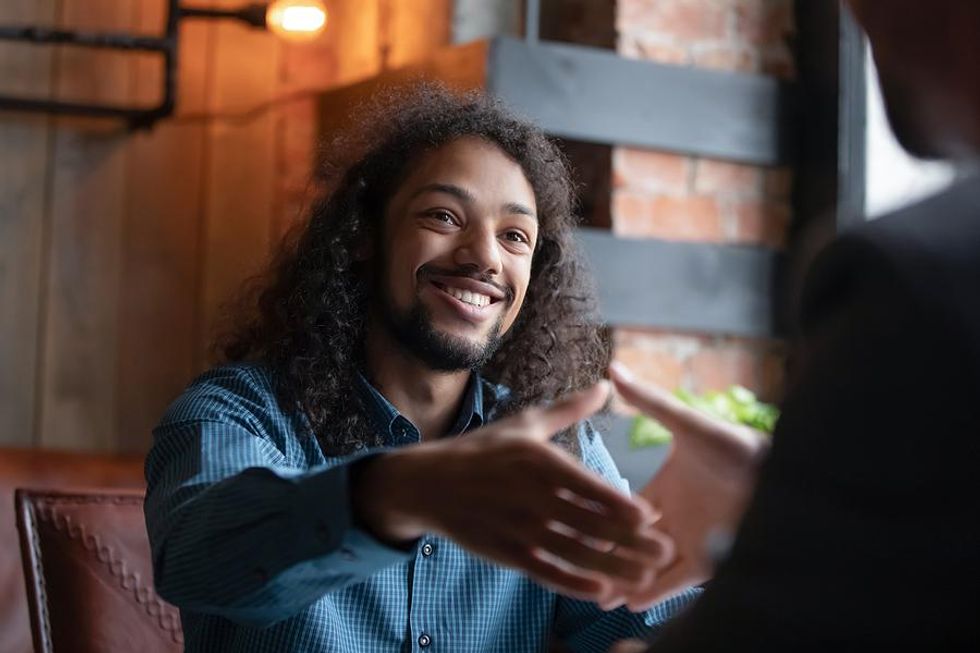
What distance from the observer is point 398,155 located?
1.67 m

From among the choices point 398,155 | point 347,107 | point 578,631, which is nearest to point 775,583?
point 578,631

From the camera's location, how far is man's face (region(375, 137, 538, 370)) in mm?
1530

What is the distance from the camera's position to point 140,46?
2.48 metres

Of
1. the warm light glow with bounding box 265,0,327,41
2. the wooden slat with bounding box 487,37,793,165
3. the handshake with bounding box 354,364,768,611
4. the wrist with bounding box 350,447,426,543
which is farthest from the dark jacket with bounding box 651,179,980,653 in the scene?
the warm light glow with bounding box 265,0,327,41

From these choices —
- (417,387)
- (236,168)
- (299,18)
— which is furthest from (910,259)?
(236,168)

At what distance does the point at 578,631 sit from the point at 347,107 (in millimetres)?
1364

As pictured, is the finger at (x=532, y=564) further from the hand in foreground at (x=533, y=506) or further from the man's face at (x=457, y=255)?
the man's face at (x=457, y=255)

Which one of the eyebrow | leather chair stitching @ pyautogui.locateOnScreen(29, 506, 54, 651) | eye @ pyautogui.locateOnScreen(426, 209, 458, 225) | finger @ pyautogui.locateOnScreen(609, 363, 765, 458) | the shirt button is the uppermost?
A: the eyebrow

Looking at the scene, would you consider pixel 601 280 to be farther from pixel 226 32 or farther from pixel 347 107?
pixel 226 32

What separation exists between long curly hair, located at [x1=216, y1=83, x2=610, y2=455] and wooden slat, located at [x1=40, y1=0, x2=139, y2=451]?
0.91m

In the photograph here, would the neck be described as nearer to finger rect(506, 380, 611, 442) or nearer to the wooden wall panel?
finger rect(506, 380, 611, 442)

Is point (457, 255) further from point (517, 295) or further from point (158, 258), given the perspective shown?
point (158, 258)

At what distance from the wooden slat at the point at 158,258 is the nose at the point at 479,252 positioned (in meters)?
1.23

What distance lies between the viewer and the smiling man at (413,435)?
2.65 feet
